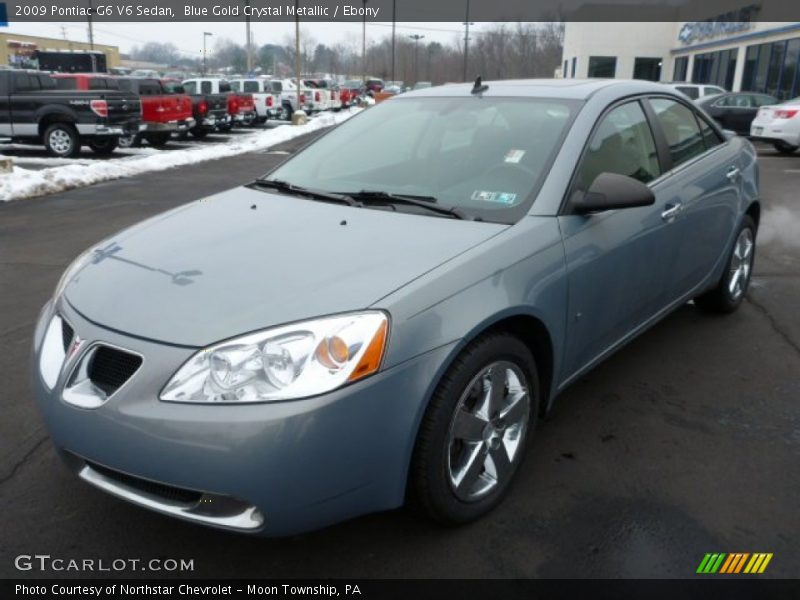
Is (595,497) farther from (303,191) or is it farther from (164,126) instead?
(164,126)

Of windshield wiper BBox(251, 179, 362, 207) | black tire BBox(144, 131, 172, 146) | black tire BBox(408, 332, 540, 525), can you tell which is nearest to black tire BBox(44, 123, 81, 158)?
black tire BBox(144, 131, 172, 146)

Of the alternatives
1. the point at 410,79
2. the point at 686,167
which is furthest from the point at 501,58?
the point at 686,167

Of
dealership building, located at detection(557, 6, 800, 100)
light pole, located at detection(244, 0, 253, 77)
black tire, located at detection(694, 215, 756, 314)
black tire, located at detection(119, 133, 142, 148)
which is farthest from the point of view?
light pole, located at detection(244, 0, 253, 77)

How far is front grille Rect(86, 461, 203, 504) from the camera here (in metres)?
2.16

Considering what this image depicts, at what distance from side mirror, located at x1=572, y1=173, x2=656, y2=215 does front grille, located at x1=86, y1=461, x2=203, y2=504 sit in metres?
1.87

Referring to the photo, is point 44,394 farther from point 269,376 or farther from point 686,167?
point 686,167

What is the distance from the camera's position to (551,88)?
3.57 meters

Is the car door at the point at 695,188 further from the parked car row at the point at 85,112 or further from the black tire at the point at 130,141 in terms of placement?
Answer: the black tire at the point at 130,141

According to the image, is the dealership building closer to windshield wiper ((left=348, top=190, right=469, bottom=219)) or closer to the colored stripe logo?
windshield wiper ((left=348, top=190, right=469, bottom=219))

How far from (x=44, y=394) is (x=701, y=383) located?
3.28 metres

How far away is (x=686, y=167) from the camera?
395 cm

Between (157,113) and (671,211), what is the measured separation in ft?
49.9

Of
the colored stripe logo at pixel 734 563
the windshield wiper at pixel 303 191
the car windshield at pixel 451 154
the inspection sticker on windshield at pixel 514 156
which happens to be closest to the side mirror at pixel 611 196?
the car windshield at pixel 451 154

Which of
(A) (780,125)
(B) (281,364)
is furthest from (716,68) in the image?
(B) (281,364)
